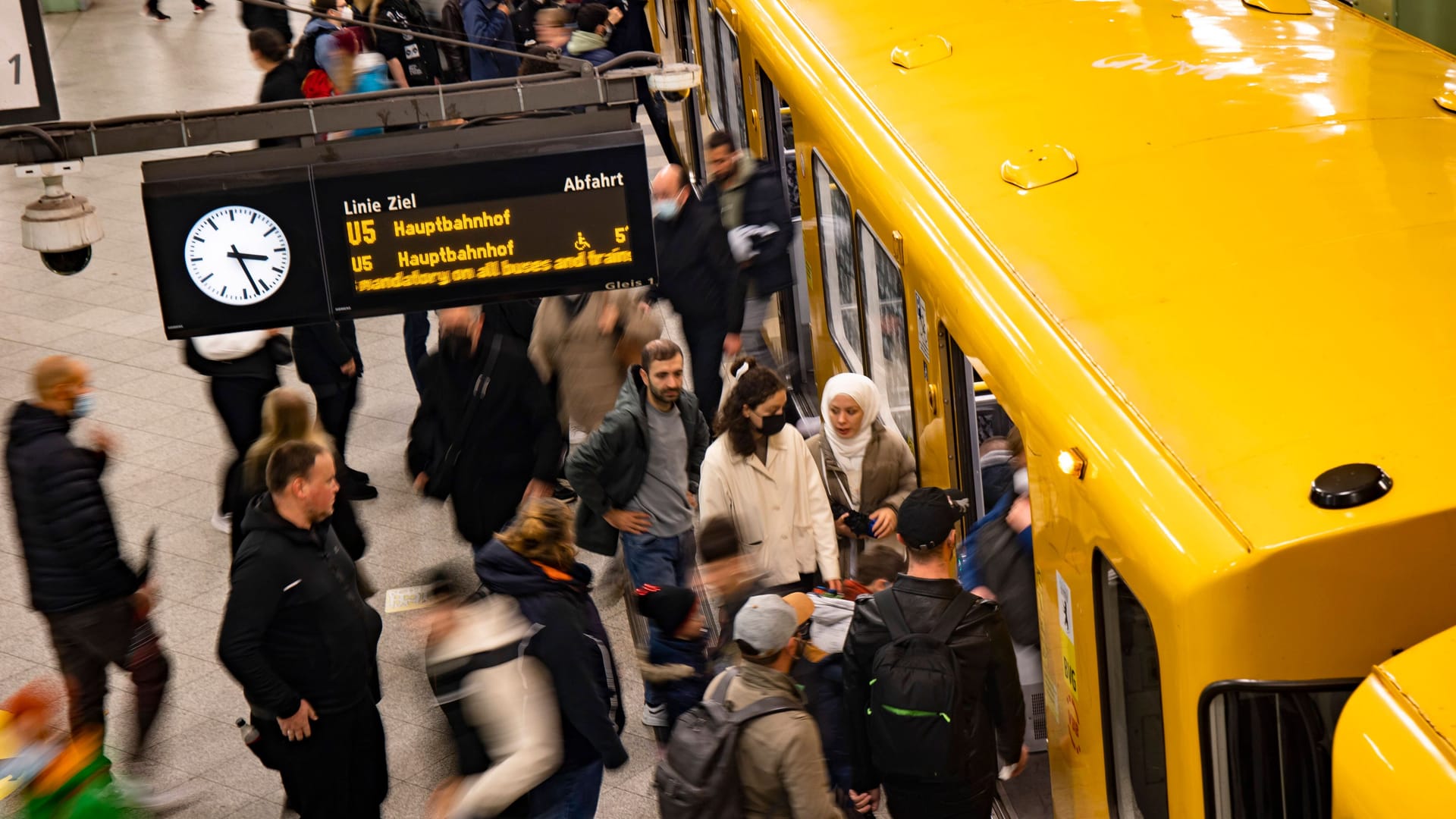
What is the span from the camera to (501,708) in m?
4.79

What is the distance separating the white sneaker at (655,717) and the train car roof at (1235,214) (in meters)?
2.53

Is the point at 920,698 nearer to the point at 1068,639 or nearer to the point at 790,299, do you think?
the point at 1068,639

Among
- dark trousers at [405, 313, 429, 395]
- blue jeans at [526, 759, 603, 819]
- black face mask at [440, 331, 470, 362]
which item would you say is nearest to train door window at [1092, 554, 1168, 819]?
blue jeans at [526, 759, 603, 819]

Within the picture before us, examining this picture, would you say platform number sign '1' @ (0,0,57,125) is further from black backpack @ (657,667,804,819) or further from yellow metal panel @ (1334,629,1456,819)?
yellow metal panel @ (1334,629,1456,819)

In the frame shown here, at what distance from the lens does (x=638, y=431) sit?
22.1ft

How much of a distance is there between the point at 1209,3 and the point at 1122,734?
11.3ft

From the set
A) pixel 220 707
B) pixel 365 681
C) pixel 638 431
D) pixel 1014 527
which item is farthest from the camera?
pixel 220 707

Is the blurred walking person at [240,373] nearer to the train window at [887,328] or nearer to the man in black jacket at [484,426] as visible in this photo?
the man in black jacket at [484,426]

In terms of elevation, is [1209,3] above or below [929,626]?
above

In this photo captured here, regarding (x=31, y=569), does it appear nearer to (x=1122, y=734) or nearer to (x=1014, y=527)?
(x=1014, y=527)

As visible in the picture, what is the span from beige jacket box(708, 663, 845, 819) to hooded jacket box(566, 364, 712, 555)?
228 cm

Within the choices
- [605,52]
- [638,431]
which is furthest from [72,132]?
[605,52]

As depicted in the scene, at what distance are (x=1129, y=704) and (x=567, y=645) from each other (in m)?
1.76

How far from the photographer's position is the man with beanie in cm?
448
